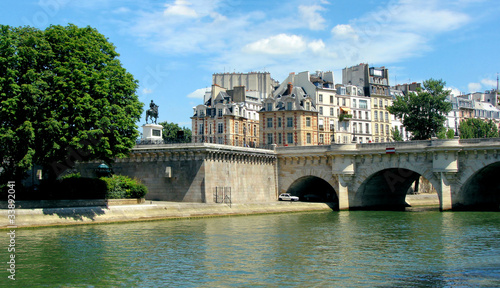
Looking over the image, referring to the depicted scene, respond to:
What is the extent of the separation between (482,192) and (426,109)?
22590mm

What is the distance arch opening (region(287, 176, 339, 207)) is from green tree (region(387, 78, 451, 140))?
1814 cm

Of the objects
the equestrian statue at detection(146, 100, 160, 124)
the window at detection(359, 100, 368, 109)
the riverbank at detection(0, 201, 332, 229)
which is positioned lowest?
the riverbank at detection(0, 201, 332, 229)

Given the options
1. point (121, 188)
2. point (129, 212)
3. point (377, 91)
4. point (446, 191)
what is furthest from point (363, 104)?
point (129, 212)

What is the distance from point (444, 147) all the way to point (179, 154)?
25076 mm

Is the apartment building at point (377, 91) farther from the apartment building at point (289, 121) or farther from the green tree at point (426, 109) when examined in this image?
the apartment building at point (289, 121)

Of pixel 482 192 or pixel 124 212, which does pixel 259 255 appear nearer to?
pixel 124 212

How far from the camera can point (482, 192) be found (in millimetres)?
59531

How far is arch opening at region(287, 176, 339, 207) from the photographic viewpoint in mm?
65562

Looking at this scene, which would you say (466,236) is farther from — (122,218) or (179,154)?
(179,154)

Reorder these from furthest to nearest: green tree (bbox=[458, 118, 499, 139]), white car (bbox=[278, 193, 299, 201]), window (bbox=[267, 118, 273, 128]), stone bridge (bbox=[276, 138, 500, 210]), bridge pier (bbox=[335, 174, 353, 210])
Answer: green tree (bbox=[458, 118, 499, 139]) < window (bbox=[267, 118, 273, 128]) < white car (bbox=[278, 193, 299, 201]) < bridge pier (bbox=[335, 174, 353, 210]) < stone bridge (bbox=[276, 138, 500, 210])

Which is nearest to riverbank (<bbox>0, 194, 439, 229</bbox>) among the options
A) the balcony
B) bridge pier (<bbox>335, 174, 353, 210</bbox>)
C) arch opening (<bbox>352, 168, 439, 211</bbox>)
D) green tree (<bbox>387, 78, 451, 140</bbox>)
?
bridge pier (<bbox>335, 174, 353, 210</bbox>)

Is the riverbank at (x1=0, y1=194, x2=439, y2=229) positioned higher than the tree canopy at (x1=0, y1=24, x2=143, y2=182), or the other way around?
the tree canopy at (x1=0, y1=24, x2=143, y2=182)

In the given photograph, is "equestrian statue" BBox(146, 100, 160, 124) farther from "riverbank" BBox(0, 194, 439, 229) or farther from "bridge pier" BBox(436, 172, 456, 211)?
"bridge pier" BBox(436, 172, 456, 211)

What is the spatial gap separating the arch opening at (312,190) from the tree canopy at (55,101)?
89.8 feet
